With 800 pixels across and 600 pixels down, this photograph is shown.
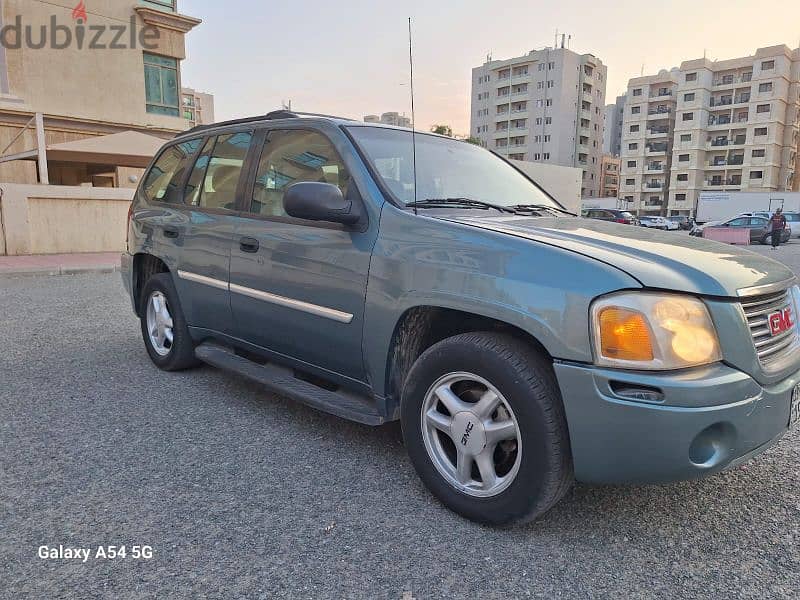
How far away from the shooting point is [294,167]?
329 cm

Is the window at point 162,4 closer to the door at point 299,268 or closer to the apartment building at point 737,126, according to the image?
the door at point 299,268

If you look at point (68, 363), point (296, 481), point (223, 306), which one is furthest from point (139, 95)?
point (296, 481)

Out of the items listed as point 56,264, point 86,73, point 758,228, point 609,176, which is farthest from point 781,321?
point 609,176

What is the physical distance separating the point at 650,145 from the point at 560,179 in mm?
52059

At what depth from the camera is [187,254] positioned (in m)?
3.93

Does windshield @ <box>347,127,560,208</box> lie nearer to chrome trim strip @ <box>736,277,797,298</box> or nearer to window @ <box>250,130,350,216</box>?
window @ <box>250,130,350,216</box>

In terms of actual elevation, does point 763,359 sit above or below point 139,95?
below

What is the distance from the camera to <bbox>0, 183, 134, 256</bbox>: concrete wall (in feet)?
41.1

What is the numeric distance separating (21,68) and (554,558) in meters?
20.5

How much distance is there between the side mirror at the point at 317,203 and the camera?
2.65 meters

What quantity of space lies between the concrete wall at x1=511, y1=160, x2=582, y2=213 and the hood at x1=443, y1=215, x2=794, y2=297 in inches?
1148

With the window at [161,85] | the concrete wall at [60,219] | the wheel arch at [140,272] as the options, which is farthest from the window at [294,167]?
the window at [161,85]

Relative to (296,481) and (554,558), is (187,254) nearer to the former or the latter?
(296,481)

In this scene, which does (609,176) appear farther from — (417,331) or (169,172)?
(417,331)
